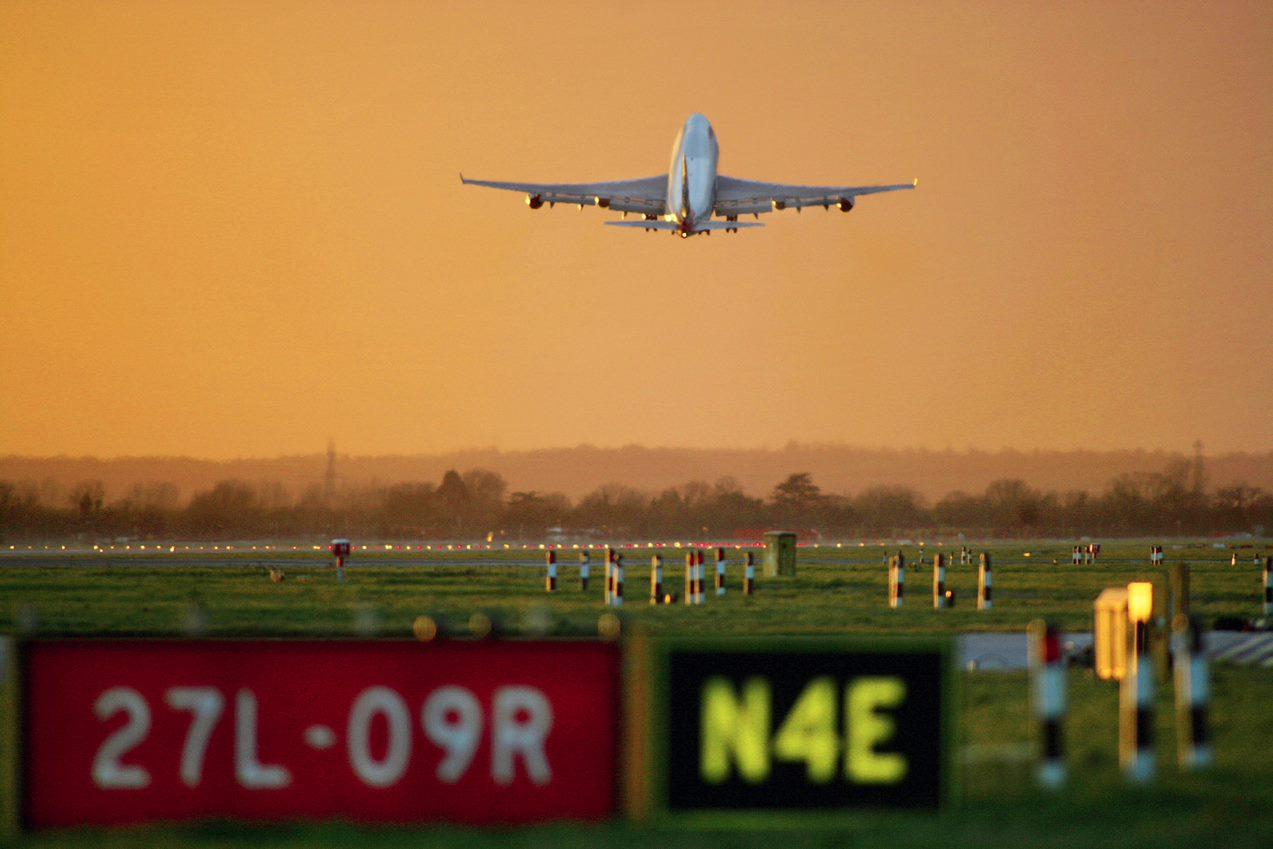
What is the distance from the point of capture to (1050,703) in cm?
1212

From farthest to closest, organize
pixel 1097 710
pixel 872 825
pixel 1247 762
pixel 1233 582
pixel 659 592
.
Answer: pixel 1233 582 → pixel 659 592 → pixel 1097 710 → pixel 1247 762 → pixel 872 825

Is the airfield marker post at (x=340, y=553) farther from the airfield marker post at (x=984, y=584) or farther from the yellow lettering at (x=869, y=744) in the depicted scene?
the yellow lettering at (x=869, y=744)

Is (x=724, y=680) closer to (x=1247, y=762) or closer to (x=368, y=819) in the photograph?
(x=368, y=819)

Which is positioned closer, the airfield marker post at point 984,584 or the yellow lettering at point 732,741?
the yellow lettering at point 732,741

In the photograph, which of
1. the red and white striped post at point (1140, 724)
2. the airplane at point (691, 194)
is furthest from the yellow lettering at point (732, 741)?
the airplane at point (691, 194)

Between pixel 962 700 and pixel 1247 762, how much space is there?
443 cm

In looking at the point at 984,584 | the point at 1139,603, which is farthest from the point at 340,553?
the point at 1139,603

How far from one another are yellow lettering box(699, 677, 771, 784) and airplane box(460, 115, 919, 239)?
162ft

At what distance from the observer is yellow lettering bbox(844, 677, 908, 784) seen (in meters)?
11.0

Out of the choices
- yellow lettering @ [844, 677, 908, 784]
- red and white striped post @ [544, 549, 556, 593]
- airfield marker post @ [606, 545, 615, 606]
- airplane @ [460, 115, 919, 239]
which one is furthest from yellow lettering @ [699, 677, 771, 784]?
airplane @ [460, 115, 919, 239]

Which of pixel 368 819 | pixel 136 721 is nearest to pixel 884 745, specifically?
pixel 368 819

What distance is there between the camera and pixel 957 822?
11266 millimetres

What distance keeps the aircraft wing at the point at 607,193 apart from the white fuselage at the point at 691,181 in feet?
2.17

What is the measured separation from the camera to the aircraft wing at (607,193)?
208 ft
